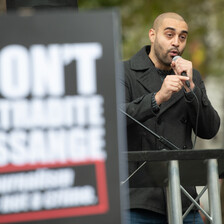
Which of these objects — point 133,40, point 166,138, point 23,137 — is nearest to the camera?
point 23,137

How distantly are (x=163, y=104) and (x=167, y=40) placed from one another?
512 mm

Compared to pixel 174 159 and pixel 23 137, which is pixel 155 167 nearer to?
pixel 174 159

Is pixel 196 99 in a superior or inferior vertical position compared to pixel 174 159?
superior

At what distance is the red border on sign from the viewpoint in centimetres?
347

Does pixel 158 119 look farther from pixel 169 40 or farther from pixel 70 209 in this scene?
pixel 70 209

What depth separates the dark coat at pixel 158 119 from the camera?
5.51 meters

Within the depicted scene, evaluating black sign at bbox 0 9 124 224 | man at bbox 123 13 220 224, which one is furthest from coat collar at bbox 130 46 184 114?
black sign at bbox 0 9 124 224

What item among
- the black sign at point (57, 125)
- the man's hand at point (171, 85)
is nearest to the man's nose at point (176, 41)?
the man's hand at point (171, 85)

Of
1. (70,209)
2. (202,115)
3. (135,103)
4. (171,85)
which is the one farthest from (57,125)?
(202,115)

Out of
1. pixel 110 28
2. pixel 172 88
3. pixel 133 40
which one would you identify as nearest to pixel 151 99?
pixel 172 88

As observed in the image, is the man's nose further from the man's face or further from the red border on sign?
the red border on sign

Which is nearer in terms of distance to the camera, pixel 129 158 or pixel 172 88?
pixel 129 158

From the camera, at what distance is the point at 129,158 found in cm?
482

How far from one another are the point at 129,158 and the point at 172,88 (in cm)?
69
